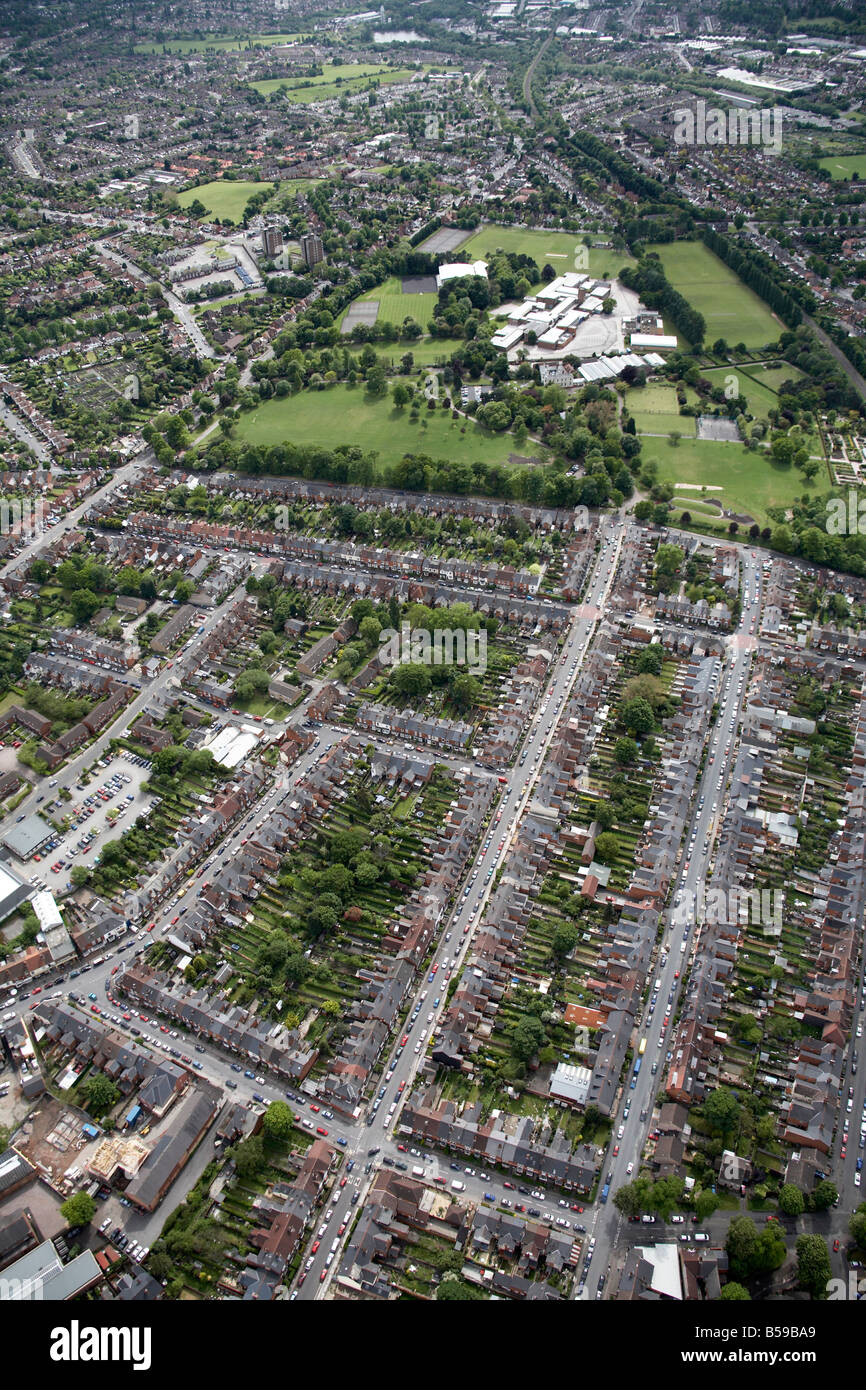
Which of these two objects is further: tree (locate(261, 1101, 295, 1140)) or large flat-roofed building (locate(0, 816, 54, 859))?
large flat-roofed building (locate(0, 816, 54, 859))

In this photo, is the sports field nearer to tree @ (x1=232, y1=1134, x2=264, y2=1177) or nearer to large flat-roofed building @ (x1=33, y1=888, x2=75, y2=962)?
large flat-roofed building @ (x1=33, y1=888, x2=75, y2=962)

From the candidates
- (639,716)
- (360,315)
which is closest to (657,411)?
(360,315)

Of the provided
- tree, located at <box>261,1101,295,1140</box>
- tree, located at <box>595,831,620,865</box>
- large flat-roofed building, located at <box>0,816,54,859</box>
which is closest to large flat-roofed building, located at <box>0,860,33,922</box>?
large flat-roofed building, located at <box>0,816,54,859</box>

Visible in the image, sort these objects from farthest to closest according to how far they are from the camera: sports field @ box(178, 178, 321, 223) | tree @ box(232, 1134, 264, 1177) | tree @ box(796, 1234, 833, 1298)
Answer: sports field @ box(178, 178, 321, 223) < tree @ box(232, 1134, 264, 1177) < tree @ box(796, 1234, 833, 1298)

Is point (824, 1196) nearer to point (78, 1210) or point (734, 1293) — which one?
point (734, 1293)

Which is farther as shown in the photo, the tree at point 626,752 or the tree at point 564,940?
the tree at point 626,752

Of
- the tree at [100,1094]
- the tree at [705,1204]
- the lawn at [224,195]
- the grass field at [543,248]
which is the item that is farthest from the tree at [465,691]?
the lawn at [224,195]

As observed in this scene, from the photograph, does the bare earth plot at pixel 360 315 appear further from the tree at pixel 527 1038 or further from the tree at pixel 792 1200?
the tree at pixel 792 1200

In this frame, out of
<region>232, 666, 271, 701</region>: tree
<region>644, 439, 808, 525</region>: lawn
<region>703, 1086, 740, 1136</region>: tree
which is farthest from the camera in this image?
<region>644, 439, 808, 525</region>: lawn

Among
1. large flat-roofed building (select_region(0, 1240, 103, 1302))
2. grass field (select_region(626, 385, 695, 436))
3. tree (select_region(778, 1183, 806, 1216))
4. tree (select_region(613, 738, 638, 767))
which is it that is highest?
grass field (select_region(626, 385, 695, 436))
